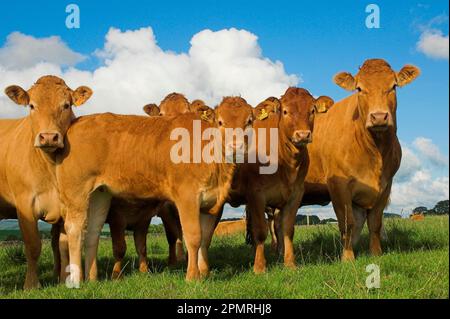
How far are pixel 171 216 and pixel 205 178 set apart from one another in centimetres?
351

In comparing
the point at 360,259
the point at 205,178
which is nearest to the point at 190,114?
the point at 205,178

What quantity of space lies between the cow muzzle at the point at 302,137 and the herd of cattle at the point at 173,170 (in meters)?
0.02

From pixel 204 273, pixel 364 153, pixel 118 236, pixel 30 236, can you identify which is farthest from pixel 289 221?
pixel 30 236

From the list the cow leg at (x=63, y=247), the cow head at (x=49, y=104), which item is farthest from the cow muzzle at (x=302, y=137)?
the cow leg at (x=63, y=247)

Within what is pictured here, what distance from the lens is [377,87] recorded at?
9078 millimetres

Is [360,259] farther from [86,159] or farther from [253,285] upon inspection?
[86,159]

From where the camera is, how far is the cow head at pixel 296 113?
8898 mm

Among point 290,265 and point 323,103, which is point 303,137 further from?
point 290,265

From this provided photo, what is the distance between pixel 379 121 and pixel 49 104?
5.30 meters

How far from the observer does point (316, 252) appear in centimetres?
1095

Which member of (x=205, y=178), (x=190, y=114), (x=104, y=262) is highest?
(x=190, y=114)

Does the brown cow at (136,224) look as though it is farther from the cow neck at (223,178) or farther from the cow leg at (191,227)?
the cow neck at (223,178)

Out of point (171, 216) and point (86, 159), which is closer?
point (86, 159)
